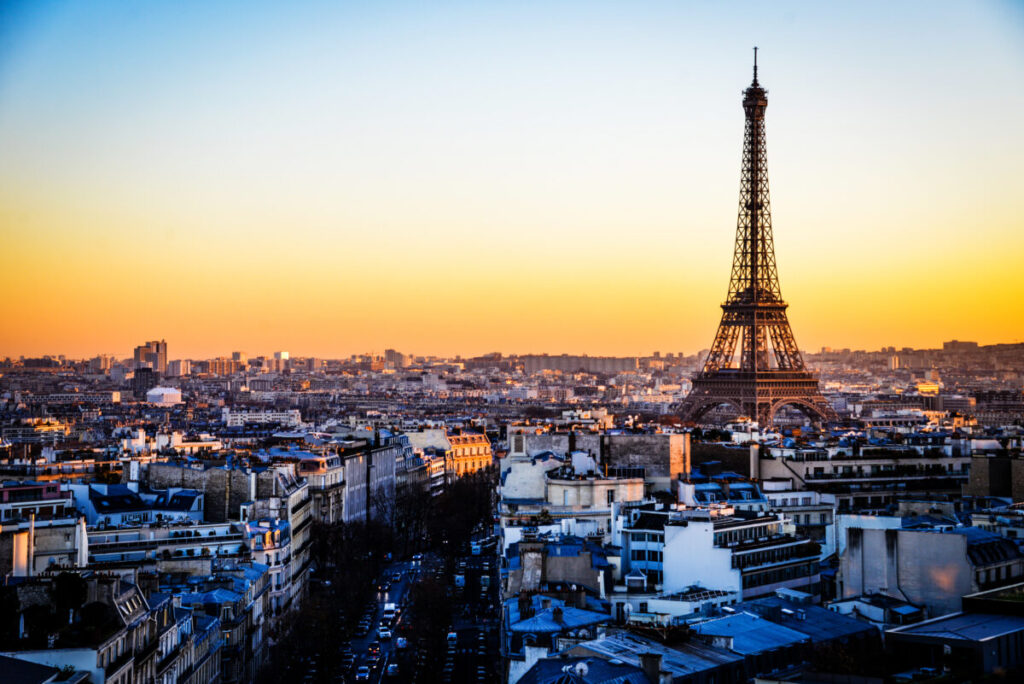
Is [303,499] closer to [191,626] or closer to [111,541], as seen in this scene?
[111,541]

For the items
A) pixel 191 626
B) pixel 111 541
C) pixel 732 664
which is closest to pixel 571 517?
pixel 111 541

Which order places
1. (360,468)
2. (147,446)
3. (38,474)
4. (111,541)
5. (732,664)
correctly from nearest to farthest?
(732,664), (111,541), (38,474), (360,468), (147,446)

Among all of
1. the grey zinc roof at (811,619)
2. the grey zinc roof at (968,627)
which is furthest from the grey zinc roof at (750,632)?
the grey zinc roof at (968,627)

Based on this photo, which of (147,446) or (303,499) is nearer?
(303,499)

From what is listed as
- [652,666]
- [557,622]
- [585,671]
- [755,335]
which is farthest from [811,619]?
[755,335]

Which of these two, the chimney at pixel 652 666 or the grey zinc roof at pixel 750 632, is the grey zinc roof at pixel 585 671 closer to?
the chimney at pixel 652 666

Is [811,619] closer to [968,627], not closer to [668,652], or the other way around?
[968,627]
